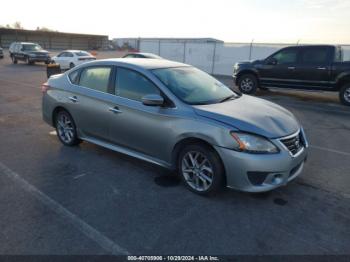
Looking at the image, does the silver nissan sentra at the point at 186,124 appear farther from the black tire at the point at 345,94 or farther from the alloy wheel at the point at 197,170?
the black tire at the point at 345,94

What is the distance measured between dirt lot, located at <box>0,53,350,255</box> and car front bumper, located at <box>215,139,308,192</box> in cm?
31

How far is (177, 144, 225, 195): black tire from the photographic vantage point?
3.60 m

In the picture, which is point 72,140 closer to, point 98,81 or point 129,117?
point 98,81

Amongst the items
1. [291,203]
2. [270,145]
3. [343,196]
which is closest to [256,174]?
[270,145]

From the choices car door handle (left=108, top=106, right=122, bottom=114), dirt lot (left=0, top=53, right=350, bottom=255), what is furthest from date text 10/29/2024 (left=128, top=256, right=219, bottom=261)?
car door handle (left=108, top=106, right=122, bottom=114)

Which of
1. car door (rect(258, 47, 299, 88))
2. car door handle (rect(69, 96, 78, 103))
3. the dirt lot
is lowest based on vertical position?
the dirt lot

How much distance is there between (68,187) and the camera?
159 inches

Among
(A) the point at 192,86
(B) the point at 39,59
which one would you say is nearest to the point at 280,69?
(A) the point at 192,86

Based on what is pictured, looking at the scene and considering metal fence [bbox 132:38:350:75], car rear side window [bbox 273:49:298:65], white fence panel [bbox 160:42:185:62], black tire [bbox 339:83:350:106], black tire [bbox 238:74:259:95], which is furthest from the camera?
white fence panel [bbox 160:42:185:62]

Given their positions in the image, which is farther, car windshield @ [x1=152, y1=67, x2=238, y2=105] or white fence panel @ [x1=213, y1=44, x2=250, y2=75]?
white fence panel @ [x1=213, y1=44, x2=250, y2=75]

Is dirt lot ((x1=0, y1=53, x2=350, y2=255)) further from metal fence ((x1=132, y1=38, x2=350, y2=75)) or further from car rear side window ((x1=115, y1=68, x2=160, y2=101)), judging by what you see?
metal fence ((x1=132, y1=38, x2=350, y2=75))

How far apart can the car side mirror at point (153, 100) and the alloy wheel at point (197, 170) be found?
2.41ft

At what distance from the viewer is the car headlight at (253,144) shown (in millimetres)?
3439

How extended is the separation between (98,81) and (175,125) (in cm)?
176
